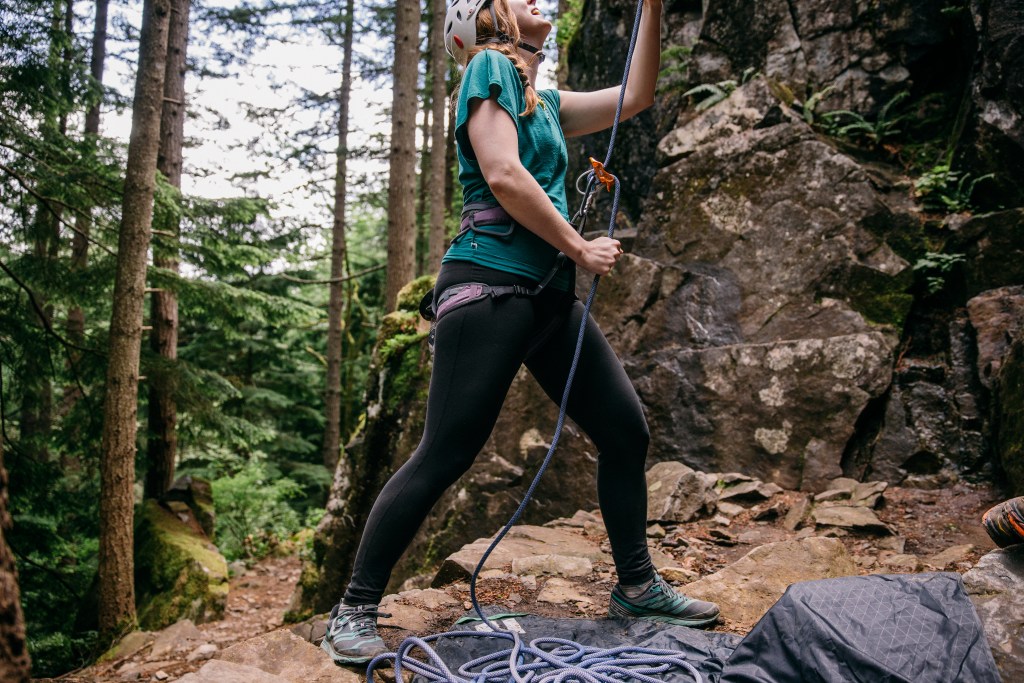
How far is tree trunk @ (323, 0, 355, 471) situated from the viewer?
13.8 meters

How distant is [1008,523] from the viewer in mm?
2055

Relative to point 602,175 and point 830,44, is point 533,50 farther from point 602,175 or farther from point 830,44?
point 830,44

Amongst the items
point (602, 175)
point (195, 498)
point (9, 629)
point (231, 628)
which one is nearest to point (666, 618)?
point (602, 175)

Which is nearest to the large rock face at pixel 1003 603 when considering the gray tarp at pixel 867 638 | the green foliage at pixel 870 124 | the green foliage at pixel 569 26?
the gray tarp at pixel 867 638

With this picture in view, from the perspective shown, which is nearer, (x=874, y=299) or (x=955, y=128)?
(x=874, y=299)

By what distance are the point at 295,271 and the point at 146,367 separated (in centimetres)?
849

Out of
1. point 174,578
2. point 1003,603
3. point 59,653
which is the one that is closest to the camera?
point 1003,603

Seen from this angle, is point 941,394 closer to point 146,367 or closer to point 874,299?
point 874,299

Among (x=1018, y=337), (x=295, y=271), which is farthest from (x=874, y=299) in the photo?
(x=295, y=271)

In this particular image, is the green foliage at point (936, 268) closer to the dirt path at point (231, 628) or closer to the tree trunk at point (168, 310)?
the dirt path at point (231, 628)

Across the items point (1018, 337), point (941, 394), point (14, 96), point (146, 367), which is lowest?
point (146, 367)

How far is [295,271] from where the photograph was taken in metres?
16.5

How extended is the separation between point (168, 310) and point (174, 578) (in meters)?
4.03

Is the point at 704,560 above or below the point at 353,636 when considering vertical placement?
below
